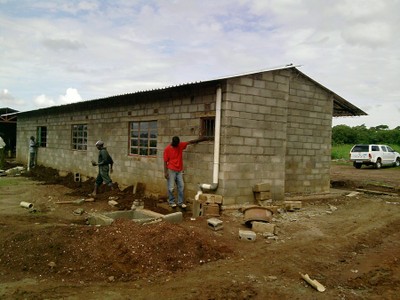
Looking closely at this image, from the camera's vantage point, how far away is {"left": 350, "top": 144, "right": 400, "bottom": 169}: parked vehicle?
2395 cm

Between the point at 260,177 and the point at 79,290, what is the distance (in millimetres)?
5773

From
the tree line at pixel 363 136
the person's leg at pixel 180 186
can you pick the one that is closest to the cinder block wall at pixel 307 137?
the person's leg at pixel 180 186

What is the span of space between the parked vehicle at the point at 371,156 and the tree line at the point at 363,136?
11335 millimetres

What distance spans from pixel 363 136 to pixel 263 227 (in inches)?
1431

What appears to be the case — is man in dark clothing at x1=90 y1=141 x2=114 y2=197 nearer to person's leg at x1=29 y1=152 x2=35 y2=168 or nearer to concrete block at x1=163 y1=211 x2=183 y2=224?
concrete block at x1=163 y1=211 x2=183 y2=224

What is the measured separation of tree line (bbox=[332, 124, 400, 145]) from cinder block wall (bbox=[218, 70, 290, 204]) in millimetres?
30700

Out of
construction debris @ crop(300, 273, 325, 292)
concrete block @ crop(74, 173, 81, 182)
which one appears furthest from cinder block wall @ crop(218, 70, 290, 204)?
concrete block @ crop(74, 173, 81, 182)

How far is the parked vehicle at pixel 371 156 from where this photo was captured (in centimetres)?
2395

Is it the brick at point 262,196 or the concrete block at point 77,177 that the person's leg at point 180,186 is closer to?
the brick at point 262,196

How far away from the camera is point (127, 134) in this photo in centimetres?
1191

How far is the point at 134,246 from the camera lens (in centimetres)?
550

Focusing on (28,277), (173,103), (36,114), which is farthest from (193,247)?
(36,114)

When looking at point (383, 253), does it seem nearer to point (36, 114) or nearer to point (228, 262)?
point (228, 262)

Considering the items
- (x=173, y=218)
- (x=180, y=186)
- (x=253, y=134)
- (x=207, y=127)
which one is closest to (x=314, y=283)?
(x=173, y=218)
